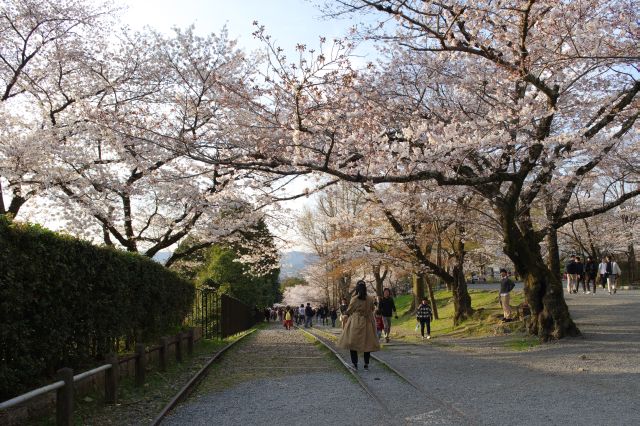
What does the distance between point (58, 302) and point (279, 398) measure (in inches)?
126

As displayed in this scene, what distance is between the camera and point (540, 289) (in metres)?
12.6

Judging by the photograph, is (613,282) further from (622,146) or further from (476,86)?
(476,86)

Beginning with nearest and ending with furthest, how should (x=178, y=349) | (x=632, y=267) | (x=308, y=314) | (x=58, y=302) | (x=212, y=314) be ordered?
(x=58, y=302), (x=178, y=349), (x=212, y=314), (x=632, y=267), (x=308, y=314)

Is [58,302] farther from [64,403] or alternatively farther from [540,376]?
[540,376]

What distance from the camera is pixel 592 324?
14742mm

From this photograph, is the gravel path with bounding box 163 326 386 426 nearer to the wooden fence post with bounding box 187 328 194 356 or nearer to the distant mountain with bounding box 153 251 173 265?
the wooden fence post with bounding box 187 328 194 356

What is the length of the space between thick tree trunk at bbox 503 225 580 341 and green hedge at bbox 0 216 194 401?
847 cm

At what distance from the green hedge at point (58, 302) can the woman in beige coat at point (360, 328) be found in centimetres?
407

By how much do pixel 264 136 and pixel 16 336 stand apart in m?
6.13

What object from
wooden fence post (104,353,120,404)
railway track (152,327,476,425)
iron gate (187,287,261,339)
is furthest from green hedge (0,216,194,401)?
iron gate (187,287,261,339)

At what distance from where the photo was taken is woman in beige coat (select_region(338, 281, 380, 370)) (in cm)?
955

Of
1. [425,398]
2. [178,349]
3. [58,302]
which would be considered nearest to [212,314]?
[178,349]

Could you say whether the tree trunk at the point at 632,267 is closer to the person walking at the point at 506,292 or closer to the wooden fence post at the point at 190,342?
the person walking at the point at 506,292

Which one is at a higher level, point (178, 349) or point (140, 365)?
point (140, 365)
